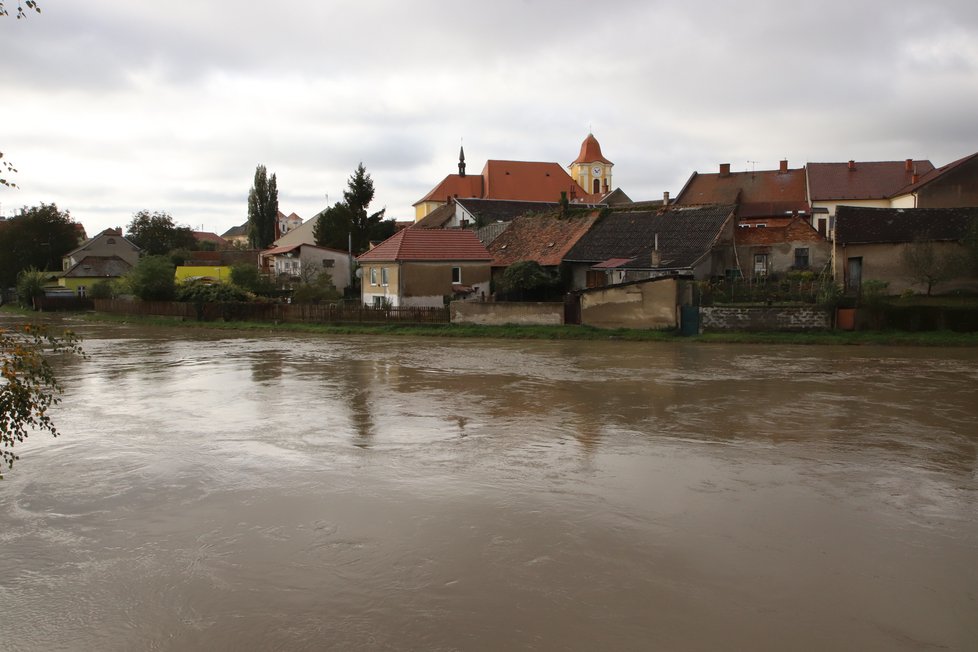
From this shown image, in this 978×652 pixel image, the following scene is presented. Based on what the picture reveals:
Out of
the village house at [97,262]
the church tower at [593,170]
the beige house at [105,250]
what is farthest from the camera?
the church tower at [593,170]

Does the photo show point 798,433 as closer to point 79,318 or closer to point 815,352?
point 815,352

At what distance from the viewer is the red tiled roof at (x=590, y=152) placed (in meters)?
89.9

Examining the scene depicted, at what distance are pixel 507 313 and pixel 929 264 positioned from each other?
17260mm

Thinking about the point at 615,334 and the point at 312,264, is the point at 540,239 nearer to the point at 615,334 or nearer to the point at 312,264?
the point at 615,334

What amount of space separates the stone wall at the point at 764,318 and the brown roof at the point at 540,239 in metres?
10.4

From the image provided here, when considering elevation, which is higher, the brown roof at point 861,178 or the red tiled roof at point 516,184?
the red tiled roof at point 516,184

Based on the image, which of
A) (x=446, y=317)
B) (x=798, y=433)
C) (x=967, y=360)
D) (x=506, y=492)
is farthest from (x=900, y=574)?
(x=446, y=317)

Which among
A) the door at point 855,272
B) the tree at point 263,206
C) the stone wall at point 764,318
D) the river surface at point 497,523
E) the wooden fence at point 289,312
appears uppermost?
the tree at point 263,206

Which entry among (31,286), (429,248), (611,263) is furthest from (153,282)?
(611,263)

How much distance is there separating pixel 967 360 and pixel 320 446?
802 inches

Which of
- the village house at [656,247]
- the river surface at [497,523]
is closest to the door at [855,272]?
the village house at [656,247]

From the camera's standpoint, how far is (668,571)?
7223 mm

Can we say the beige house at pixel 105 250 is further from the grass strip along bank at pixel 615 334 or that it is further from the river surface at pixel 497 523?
the river surface at pixel 497 523

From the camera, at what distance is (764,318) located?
95.2 ft
